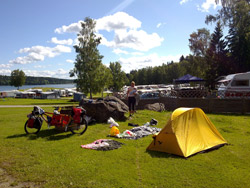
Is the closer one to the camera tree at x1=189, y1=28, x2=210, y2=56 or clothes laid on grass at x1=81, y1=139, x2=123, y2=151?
clothes laid on grass at x1=81, y1=139, x2=123, y2=151

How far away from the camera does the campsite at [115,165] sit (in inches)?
167

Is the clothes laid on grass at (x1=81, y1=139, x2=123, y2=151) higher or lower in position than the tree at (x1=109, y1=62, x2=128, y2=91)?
lower

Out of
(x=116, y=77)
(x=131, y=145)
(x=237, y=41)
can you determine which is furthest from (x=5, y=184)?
(x=116, y=77)

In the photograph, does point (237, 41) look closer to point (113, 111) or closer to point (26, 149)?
point (113, 111)

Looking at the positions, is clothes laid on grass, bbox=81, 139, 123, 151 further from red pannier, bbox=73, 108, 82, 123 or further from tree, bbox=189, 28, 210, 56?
tree, bbox=189, 28, 210, 56

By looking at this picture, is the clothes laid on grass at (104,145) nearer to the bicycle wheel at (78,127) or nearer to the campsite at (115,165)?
the campsite at (115,165)

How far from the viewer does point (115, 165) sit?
5.09 meters

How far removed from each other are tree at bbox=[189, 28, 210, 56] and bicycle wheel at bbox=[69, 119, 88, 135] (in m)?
39.2

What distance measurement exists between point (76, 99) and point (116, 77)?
15.0 m

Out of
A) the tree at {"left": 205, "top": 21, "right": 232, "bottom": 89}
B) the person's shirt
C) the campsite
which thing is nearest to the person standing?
the person's shirt

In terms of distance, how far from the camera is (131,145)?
6926 mm

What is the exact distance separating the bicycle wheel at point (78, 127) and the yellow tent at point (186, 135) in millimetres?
3367

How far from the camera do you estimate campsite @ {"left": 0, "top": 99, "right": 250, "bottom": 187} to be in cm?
423

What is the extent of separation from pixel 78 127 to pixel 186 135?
15.8 feet
